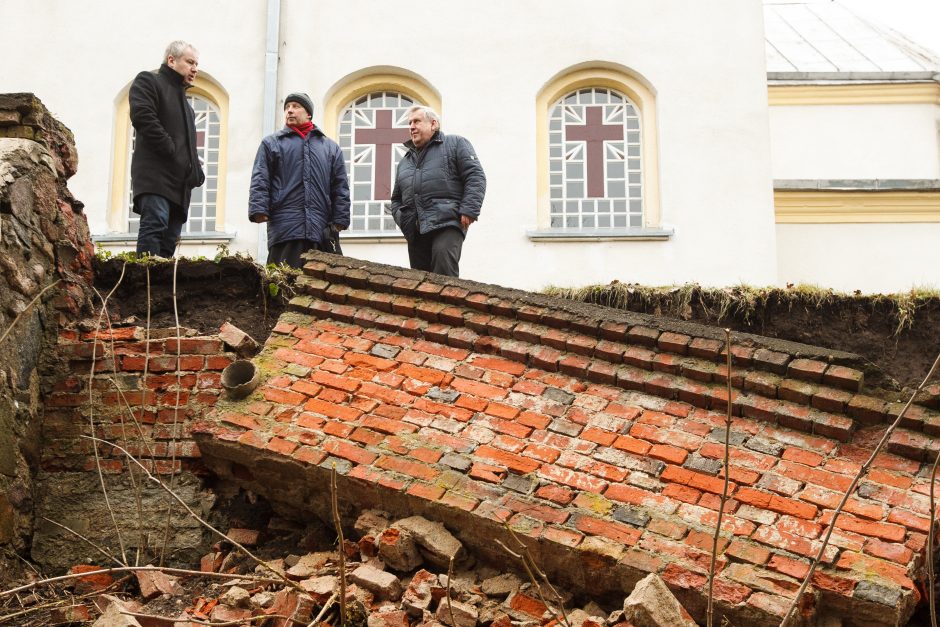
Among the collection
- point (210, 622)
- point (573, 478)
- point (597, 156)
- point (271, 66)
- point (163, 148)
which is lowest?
point (210, 622)

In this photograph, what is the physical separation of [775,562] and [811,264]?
420 inches

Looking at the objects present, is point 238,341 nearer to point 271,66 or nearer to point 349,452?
point 349,452

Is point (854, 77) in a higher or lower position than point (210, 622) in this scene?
higher

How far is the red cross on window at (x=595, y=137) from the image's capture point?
15.0 meters

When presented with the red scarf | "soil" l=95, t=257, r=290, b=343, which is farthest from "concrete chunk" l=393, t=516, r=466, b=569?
the red scarf

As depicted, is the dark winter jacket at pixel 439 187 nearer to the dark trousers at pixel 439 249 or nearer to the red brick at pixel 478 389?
the dark trousers at pixel 439 249

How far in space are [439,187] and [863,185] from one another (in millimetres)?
8424

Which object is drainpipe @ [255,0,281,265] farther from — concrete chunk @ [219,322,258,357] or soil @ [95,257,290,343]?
concrete chunk @ [219,322,258,357]

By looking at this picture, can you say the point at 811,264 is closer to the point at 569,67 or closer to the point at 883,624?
the point at 569,67

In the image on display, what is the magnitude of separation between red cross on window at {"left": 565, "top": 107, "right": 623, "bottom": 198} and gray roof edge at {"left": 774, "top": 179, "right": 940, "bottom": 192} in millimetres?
2406

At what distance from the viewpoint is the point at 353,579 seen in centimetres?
570

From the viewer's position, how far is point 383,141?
15156 millimetres

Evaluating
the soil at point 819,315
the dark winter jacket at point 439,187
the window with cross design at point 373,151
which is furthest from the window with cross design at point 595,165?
the dark winter jacket at point 439,187

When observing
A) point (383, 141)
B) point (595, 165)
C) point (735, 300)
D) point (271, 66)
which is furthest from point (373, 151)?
point (735, 300)
